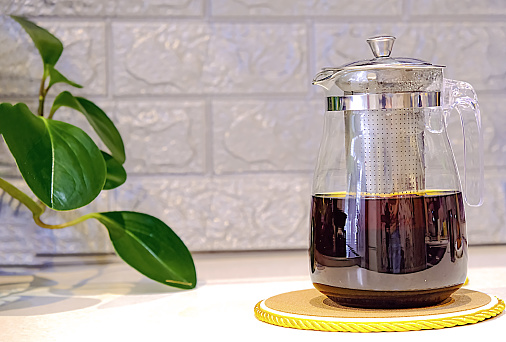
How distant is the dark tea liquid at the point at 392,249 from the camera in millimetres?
544

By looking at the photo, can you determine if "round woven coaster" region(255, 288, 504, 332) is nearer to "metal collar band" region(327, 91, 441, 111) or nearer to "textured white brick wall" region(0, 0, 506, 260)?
"metal collar band" region(327, 91, 441, 111)

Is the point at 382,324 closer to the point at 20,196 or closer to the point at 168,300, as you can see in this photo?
the point at 168,300

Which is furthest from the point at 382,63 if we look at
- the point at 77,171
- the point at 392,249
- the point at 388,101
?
the point at 77,171

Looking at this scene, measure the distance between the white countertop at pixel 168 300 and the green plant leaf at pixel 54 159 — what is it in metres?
0.12

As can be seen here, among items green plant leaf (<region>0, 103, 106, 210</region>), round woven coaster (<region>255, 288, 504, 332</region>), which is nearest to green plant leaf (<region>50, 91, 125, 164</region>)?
green plant leaf (<region>0, 103, 106, 210</region>)

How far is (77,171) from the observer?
0.64m

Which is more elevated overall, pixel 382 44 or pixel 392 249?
pixel 382 44

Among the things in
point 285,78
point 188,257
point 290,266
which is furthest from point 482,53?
point 188,257

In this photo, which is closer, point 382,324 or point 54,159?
point 382,324

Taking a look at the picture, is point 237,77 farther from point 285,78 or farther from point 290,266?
point 290,266

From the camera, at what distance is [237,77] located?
0.97m

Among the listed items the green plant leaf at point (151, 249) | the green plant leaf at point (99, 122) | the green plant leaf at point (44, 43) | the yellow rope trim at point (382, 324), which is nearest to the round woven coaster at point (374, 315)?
the yellow rope trim at point (382, 324)

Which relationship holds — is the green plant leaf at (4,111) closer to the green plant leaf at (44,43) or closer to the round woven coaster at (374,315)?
the green plant leaf at (44,43)

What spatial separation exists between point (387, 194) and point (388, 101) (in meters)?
0.08
